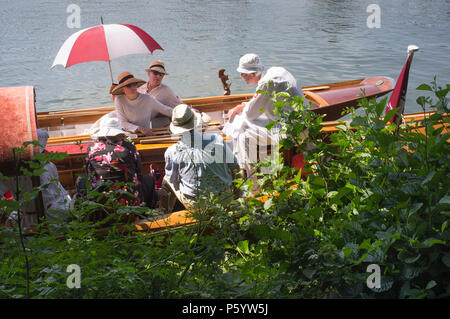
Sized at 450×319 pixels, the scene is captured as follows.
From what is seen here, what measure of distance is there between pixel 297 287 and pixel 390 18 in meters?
16.9

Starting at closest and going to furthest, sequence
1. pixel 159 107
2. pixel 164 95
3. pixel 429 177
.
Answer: pixel 429 177
pixel 159 107
pixel 164 95

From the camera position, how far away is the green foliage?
1.19 metres

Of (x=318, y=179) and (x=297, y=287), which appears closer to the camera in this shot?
(x=297, y=287)

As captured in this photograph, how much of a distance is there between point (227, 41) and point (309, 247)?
1372 cm

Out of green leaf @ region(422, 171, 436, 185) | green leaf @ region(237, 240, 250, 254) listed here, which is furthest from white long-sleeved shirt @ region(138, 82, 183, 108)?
green leaf @ region(422, 171, 436, 185)

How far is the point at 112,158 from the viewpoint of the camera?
9.53ft

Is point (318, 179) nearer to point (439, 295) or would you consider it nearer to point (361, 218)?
point (361, 218)

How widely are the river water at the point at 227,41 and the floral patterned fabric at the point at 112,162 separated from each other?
795cm

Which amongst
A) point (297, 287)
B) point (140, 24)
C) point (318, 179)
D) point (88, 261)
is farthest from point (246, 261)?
point (140, 24)

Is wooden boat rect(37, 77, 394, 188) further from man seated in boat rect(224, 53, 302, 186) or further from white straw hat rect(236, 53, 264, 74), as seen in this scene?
white straw hat rect(236, 53, 264, 74)

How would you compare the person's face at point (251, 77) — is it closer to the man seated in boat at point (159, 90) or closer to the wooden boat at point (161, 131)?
the wooden boat at point (161, 131)

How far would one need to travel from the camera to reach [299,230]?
4.63 ft

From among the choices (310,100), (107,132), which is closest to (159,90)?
(310,100)

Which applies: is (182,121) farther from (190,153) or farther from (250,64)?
(250,64)
